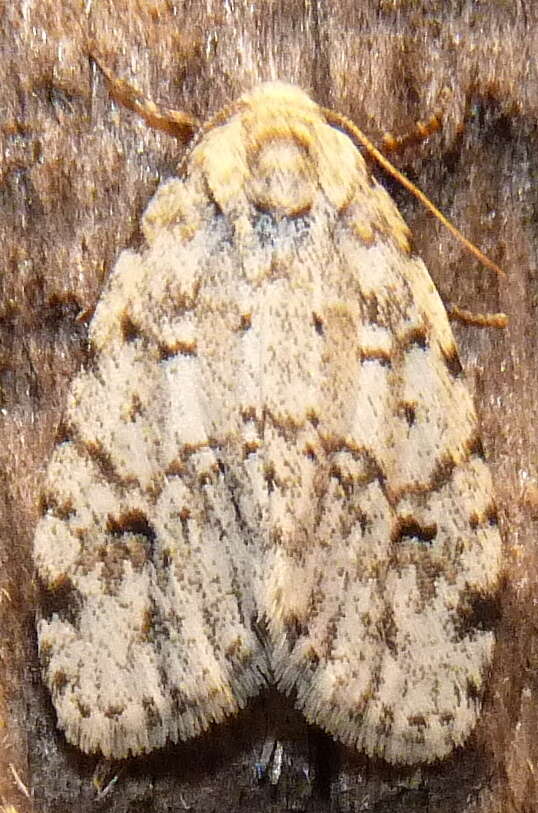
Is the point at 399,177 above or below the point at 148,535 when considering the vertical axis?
above

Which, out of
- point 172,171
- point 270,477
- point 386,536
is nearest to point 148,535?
point 270,477

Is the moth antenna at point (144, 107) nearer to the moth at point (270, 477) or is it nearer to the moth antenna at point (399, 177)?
the moth at point (270, 477)

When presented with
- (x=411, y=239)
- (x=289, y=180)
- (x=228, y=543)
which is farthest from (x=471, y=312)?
(x=228, y=543)

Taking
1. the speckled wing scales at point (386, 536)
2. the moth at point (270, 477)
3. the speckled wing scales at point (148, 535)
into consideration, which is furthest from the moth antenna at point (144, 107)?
the speckled wing scales at point (386, 536)

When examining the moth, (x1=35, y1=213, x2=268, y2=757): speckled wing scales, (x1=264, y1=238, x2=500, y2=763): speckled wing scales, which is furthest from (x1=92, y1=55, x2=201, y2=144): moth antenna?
(x1=264, y1=238, x2=500, y2=763): speckled wing scales

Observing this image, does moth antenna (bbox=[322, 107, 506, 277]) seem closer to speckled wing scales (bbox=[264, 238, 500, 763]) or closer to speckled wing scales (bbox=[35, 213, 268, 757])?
speckled wing scales (bbox=[264, 238, 500, 763])

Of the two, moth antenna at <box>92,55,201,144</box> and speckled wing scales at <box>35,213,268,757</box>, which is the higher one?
moth antenna at <box>92,55,201,144</box>

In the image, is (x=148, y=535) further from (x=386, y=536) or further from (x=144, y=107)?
(x=144, y=107)

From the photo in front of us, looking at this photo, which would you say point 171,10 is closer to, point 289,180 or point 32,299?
point 289,180
